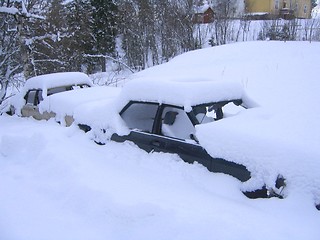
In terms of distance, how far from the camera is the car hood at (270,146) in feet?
10.9

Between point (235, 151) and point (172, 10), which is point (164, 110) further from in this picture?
point (172, 10)

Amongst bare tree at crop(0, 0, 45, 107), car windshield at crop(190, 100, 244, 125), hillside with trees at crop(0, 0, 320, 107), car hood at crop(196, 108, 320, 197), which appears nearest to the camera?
car hood at crop(196, 108, 320, 197)

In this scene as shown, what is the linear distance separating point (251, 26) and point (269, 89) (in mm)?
24825

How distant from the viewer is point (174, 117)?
4559mm

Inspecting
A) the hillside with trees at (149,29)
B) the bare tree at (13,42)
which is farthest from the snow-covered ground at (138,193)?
the hillside with trees at (149,29)

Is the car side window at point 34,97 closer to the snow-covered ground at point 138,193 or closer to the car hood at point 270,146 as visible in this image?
the snow-covered ground at point 138,193

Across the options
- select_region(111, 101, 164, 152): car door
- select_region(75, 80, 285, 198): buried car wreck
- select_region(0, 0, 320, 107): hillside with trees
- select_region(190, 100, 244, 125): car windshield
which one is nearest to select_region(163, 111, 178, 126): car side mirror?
select_region(75, 80, 285, 198): buried car wreck

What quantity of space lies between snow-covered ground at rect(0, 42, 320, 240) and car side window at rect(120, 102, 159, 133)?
40cm

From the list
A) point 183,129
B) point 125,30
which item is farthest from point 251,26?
point 183,129

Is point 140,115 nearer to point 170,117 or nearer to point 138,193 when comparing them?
point 170,117

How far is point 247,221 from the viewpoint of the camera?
3139mm

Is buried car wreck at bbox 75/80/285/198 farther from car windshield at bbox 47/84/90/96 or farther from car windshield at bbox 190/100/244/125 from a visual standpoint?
car windshield at bbox 47/84/90/96

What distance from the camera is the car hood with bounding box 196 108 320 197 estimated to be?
3.31m

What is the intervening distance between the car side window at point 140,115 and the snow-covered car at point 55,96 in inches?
75.5
